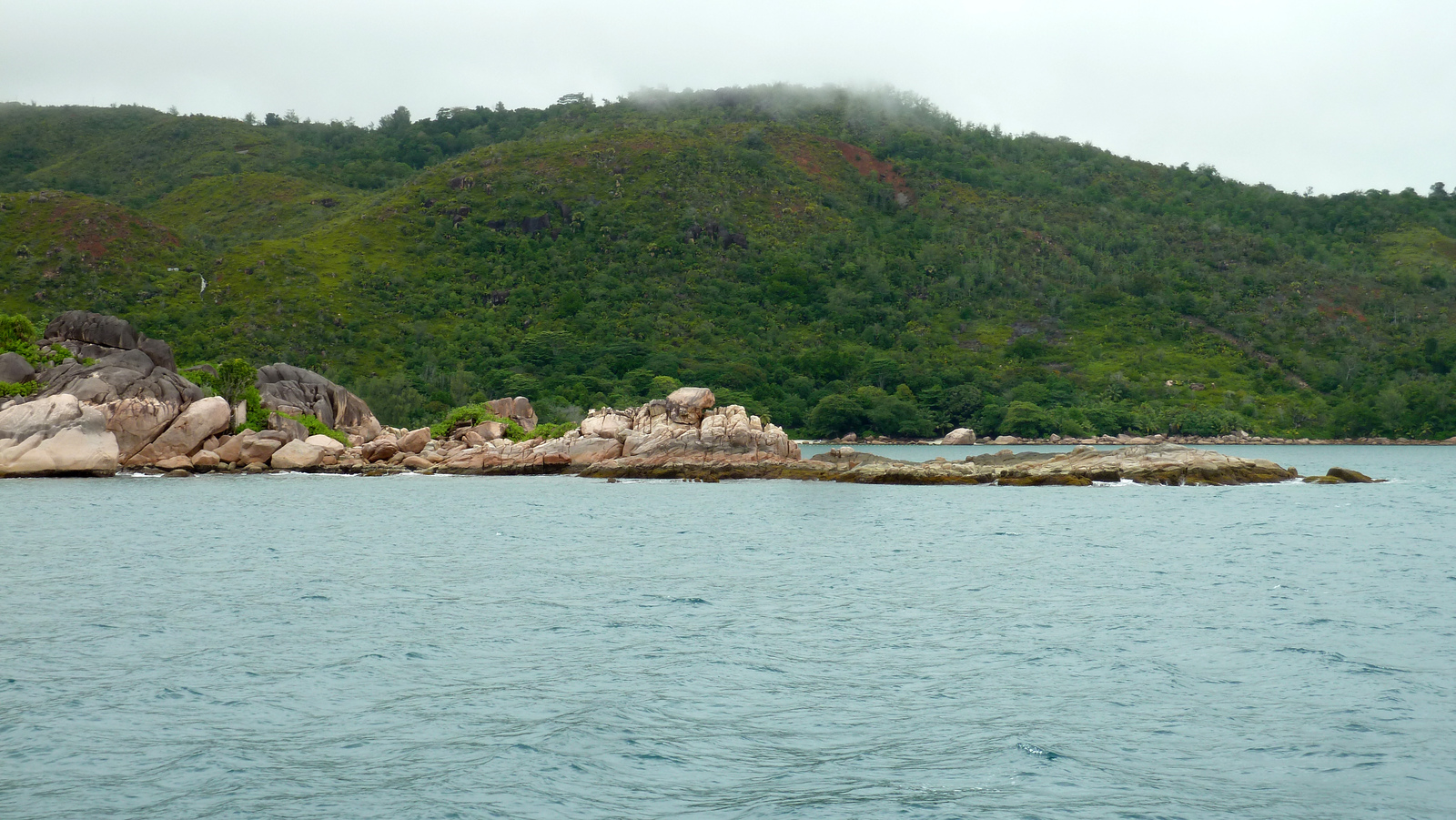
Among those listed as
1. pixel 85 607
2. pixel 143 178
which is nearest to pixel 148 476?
pixel 85 607

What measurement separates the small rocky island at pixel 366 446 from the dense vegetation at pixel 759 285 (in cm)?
2403

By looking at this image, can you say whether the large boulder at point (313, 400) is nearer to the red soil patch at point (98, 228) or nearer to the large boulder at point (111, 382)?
the large boulder at point (111, 382)

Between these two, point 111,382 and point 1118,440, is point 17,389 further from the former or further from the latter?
point 1118,440

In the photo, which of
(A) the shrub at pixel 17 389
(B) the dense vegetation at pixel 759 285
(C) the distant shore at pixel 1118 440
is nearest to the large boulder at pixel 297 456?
(A) the shrub at pixel 17 389

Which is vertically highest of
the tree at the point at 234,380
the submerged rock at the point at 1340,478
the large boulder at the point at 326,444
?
the tree at the point at 234,380

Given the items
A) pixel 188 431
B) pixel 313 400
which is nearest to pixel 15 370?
pixel 188 431

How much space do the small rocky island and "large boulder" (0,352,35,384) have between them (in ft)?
0.47

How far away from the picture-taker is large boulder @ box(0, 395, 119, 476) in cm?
6356

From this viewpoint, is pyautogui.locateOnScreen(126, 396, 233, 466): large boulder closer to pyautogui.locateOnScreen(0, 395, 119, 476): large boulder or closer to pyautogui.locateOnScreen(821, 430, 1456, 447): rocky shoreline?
pyautogui.locateOnScreen(0, 395, 119, 476): large boulder

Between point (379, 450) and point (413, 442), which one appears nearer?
point (379, 450)

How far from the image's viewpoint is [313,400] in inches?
3228

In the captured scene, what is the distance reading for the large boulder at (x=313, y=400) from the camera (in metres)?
79.7

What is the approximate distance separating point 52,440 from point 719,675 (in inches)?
2355

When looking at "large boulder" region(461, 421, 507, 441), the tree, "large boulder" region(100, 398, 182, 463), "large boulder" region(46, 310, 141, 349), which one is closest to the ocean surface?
"large boulder" region(100, 398, 182, 463)
